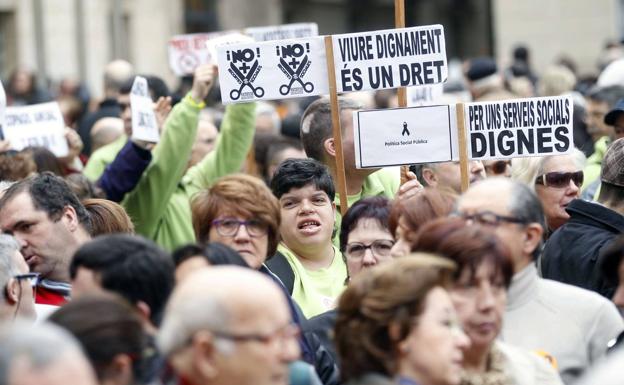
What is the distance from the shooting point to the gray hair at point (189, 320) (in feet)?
15.9

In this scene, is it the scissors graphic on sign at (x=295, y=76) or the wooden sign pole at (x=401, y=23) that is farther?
the wooden sign pole at (x=401, y=23)

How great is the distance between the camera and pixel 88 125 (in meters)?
15.1

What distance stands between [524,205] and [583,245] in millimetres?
1400

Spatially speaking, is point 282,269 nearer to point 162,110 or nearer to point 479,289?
point 479,289

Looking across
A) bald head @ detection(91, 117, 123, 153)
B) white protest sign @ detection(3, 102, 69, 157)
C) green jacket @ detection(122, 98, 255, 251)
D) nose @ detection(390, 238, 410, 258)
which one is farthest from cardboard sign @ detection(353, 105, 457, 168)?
bald head @ detection(91, 117, 123, 153)

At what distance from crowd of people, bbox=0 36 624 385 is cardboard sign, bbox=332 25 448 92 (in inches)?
16.2

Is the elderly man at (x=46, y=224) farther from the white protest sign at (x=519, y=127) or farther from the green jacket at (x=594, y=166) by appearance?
the green jacket at (x=594, y=166)

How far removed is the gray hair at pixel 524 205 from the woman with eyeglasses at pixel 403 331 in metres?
0.95

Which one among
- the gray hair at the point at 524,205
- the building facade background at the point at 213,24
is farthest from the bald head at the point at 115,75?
the gray hair at the point at 524,205

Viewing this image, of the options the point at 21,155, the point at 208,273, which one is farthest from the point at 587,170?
the point at 208,273

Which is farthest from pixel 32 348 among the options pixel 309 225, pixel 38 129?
pixel 38 129

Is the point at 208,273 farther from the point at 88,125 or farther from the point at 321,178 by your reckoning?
the point at 88,125

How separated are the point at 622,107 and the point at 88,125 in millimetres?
6054

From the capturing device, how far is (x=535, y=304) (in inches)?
253
